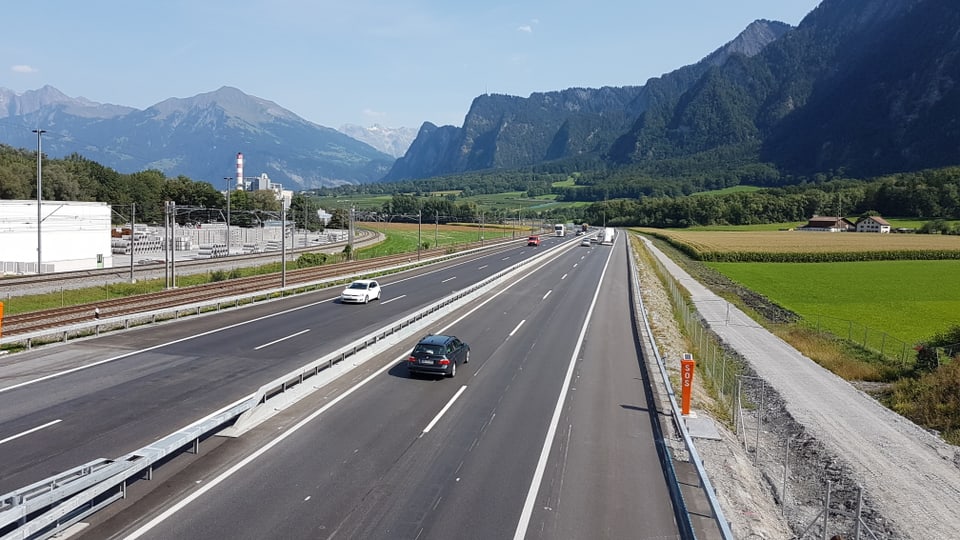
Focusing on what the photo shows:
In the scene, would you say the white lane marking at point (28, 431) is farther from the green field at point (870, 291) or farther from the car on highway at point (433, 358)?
the green field at point (870, 291)

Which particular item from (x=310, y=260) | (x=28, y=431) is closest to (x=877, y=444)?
(x=28, y=431)

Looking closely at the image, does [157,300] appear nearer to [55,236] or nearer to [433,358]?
[433,358]

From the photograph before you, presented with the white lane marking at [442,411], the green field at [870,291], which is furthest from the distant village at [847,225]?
the white lane marking at [442,411]

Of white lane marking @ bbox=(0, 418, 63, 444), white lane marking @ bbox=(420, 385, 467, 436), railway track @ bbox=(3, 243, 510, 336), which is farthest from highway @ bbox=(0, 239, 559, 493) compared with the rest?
white lane marking @ bbox=(420, 385, 467, 436)

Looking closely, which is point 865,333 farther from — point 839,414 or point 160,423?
point 160,423

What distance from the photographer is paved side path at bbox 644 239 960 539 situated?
17219 millimetres

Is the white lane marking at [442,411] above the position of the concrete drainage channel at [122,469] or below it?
below

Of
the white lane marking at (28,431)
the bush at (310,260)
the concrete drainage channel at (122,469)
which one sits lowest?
the white lane marking at (28,431)

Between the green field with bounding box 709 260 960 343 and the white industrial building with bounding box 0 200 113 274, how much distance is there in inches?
2532

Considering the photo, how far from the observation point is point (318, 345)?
27.3 meters

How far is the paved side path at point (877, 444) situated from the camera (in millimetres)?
17219

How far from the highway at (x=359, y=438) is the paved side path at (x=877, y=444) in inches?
264

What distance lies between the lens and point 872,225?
150m

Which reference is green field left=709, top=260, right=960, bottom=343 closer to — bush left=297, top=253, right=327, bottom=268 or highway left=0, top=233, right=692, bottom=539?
highway left=0, top=233, right=692, bottom=539
